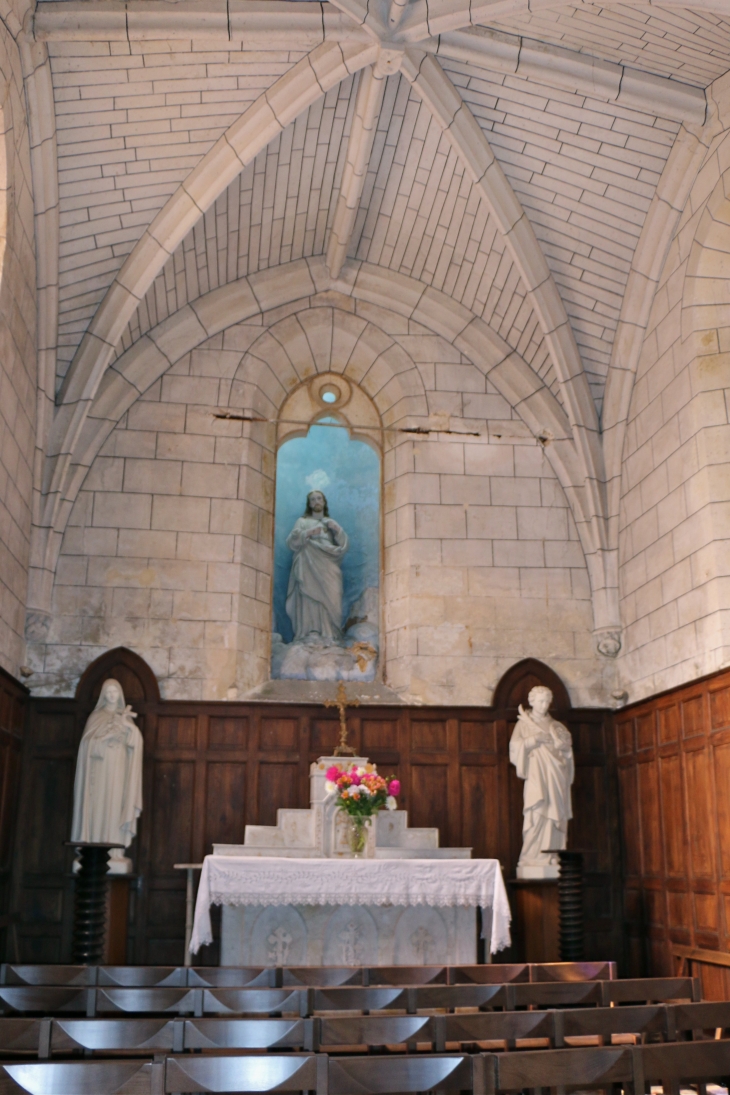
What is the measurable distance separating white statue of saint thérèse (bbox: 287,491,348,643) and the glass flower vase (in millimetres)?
2763

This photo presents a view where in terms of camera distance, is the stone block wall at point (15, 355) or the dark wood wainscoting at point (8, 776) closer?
the stone block wall at point (15, 355)

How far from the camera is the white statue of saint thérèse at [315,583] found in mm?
12172

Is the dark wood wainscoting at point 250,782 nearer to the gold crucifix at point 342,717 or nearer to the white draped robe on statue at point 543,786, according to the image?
the gold crucifix at point 342,717

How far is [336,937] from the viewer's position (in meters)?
9.30

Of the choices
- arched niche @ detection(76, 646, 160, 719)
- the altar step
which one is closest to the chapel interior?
arched niche @ detection(76, 646, 160, 719)

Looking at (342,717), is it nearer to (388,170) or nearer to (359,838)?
(359,838)

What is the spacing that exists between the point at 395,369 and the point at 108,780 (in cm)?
567

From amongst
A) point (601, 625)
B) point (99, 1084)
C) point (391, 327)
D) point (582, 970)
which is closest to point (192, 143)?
point (391, 327)

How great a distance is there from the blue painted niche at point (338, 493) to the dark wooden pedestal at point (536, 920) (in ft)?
12.1

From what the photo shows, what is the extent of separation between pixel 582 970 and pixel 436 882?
2936 mm

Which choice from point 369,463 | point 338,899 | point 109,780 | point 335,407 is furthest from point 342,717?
point 335,407

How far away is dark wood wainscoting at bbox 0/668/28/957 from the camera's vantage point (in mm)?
9695

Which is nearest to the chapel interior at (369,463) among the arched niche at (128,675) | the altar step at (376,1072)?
the arched niche at (128,675)

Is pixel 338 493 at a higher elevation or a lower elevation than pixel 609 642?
higher
